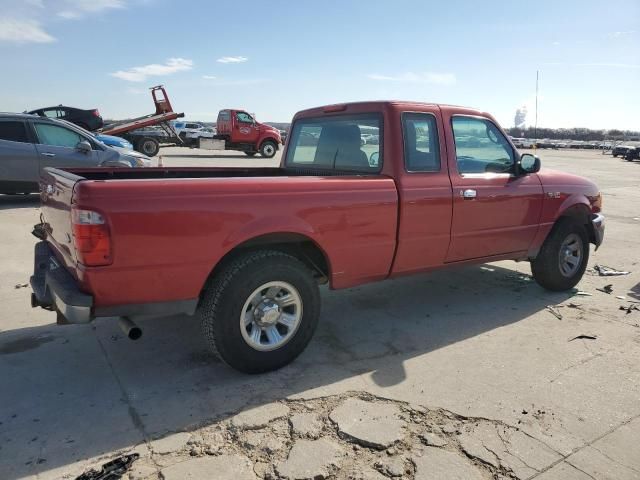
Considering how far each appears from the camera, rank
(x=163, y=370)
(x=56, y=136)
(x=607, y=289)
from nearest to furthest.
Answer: (x=163, y=370)
(x=607, y=289)
(x=56, y=136)

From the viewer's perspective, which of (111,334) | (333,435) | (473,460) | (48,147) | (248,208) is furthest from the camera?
(48,147)

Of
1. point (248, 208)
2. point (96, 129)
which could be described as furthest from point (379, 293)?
point (96, 129)

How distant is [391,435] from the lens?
9.21 feet

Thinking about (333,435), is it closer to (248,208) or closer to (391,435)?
(391,435)

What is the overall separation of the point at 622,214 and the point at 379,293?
28.5 ft

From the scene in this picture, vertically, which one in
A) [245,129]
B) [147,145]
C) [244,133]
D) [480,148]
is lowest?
[480,148]

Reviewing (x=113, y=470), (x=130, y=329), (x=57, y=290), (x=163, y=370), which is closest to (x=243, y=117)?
(x=163, y=370)

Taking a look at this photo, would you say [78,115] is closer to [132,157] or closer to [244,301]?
[132,157]

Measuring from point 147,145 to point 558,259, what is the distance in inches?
781

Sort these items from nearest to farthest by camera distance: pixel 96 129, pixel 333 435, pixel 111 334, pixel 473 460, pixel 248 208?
pixel 473 460 → pixel 333 435 → pixel 248 208 → pixel 111 334 → pixel 96 129

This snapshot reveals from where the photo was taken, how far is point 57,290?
2.93 metres

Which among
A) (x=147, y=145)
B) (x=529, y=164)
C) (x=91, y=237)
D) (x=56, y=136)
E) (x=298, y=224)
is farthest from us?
(x=147, y=145)

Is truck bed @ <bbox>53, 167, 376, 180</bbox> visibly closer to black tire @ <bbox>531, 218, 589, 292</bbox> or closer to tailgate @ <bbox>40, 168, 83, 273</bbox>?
tailgate @ <bbox>40, 168, 83, 273</bbox>

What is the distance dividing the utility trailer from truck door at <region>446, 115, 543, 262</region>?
1911 cm
